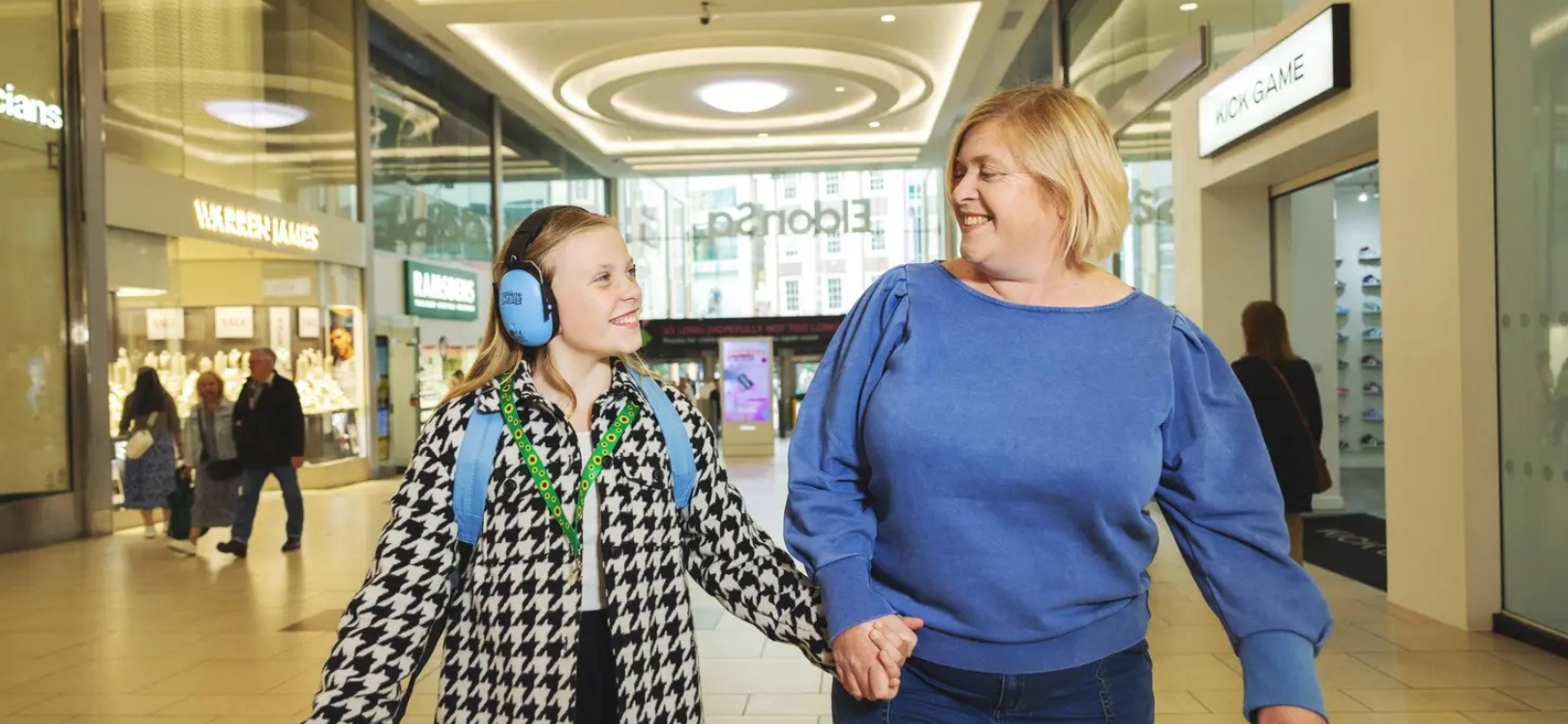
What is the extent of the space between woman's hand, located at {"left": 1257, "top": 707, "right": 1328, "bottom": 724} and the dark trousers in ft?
2.92

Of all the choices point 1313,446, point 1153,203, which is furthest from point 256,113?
point 1313,446

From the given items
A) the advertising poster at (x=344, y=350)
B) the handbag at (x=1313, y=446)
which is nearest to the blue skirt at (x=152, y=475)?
the advertising poster at (x=344, y=350)

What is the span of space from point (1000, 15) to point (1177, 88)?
6341mm

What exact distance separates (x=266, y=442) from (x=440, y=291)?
397 inches

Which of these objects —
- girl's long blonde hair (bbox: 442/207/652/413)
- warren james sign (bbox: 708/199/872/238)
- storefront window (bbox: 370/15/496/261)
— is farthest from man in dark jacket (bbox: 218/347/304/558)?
warren james sign (bbox: 708/199/872/238)

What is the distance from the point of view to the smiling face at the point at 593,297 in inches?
68.7

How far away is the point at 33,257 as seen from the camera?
9547 millimetres

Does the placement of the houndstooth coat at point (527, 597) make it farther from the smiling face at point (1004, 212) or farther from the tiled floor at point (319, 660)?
the tiled floor at point (319, 660)

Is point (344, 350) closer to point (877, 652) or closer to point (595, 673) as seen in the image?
point (595, 673)

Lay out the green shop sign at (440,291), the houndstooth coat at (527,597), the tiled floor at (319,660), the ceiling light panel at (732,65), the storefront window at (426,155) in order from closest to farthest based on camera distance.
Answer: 1. the houndstooth coat at (527,597)
2. the tiled floor at (319,660)
3. the ceiling light panel at (732,65)
4. the storefront window at (426,155)
5. the green shop sign at (440,291)

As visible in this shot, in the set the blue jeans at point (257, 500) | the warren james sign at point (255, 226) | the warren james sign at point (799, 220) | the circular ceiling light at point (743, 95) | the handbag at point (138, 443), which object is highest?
the circular ceiling light at point (743, 95)

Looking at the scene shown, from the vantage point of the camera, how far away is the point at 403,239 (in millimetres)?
→ 17500

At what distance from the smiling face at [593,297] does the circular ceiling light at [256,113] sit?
40.9ft

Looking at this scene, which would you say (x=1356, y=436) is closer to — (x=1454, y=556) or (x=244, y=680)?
(x=1454, y=556)
